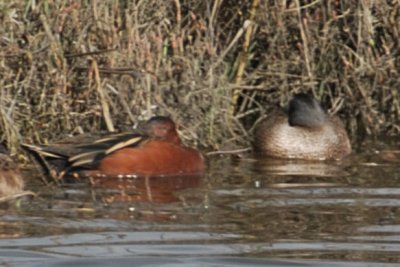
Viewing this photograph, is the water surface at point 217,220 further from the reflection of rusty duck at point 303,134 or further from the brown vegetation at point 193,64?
the reflection of rusty duck at point 303,134

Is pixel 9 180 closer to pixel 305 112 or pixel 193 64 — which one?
pixel 193 64

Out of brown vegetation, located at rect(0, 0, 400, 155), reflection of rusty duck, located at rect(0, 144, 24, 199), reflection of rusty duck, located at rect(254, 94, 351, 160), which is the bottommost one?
reflection of rusty duck, located at rect(254, 94, 351, 160)

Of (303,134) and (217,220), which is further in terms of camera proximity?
(303,134)

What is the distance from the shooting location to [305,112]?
46.4 ft

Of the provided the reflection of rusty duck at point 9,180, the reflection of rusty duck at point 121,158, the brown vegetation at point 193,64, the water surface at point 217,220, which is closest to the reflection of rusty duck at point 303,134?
the brown vegetation at point 193,64

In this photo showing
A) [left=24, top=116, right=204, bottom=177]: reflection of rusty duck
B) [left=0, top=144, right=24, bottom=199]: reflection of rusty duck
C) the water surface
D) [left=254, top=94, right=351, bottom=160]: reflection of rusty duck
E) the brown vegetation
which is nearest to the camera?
the water surface

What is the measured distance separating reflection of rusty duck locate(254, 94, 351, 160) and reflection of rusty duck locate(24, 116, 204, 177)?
2.11 metres

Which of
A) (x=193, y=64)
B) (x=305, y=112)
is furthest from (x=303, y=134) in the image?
(x=193, y=64)

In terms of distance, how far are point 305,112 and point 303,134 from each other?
10.1 inches

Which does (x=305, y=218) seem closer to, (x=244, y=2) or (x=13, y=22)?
(x=13, y=22)

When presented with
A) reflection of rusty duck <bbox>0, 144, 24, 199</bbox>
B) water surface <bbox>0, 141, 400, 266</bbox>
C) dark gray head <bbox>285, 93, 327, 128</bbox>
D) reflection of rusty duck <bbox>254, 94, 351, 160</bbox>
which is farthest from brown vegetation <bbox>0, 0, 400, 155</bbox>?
reflection of rusty duck <bbox>0, 144, 24, 199</bbox>

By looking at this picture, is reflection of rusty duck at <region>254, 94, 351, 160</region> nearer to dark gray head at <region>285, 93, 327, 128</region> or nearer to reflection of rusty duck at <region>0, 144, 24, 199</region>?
dark gray head at <region>285, 93, 327, 128</region>

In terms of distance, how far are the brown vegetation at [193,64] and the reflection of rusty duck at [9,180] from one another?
170 cm

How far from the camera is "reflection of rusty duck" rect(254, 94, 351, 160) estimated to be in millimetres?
13938
